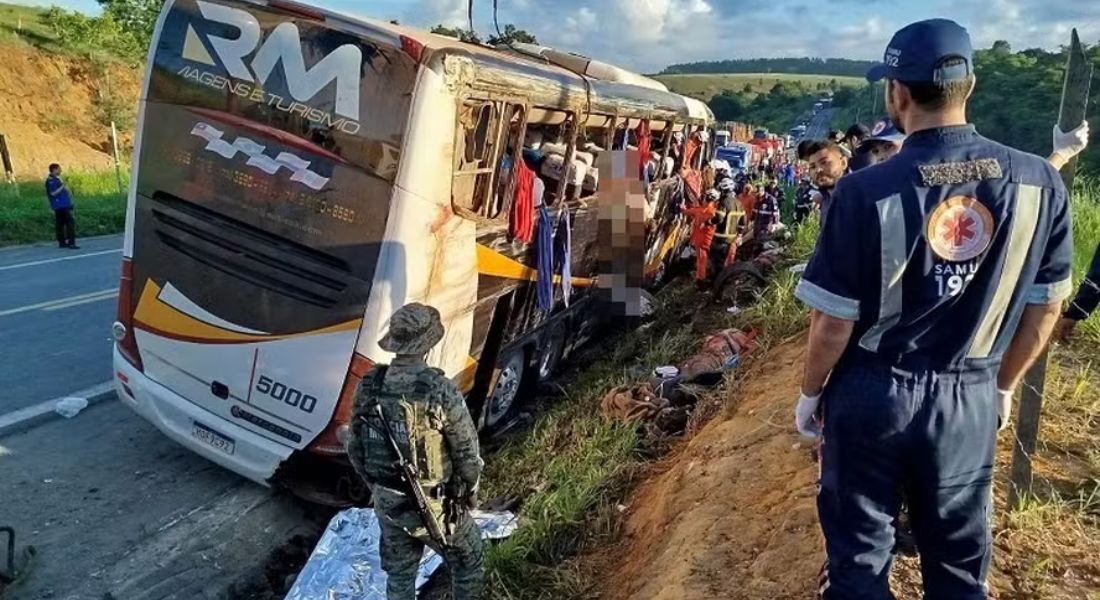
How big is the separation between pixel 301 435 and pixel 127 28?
26.1 metres

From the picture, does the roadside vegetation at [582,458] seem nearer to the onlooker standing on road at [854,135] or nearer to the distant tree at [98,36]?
the onlooker standing on road at [854,135]

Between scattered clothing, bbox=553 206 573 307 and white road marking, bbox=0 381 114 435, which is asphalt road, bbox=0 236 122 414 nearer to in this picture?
white road marking, bbox=0 381 114 435

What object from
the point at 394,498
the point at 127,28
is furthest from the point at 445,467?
the point at 127,28

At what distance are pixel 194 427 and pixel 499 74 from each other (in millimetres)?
2818

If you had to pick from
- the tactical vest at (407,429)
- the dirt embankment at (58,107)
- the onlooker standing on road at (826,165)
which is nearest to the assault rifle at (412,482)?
the tactical vest at (407,429)

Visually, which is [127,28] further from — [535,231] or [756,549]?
[756,549]

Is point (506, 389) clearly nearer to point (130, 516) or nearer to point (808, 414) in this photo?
point (130, 516)

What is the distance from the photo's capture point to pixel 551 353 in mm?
7438

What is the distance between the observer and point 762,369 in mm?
5883

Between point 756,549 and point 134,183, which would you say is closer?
point 756,549

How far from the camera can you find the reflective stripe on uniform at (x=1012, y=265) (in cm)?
203

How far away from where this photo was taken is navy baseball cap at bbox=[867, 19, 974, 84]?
198 cm

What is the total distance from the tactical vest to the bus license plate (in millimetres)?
1668

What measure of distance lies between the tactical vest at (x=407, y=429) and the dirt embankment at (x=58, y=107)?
76.4 feet
